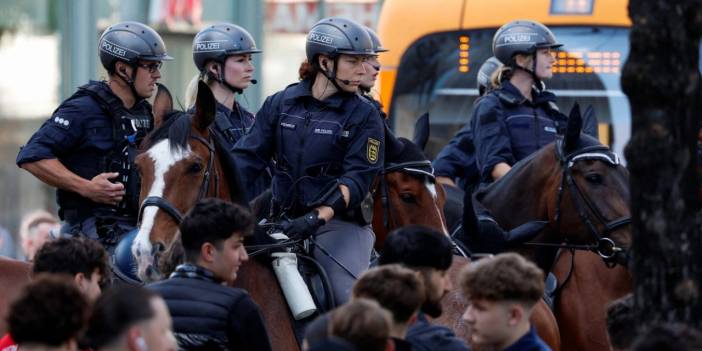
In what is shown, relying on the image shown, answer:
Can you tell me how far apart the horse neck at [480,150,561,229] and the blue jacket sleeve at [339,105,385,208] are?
121cm

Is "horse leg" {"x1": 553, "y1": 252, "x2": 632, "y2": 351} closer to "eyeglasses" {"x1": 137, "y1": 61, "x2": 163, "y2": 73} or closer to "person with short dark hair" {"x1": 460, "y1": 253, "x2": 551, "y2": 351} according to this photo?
"eyeglasses" {"x1": 137, "y1": 61, "x2": 163, "y2": 73}

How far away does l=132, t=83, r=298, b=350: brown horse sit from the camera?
287 inches

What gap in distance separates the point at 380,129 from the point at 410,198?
689mm

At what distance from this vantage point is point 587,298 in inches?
354

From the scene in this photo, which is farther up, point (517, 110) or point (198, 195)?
point (198, 195)

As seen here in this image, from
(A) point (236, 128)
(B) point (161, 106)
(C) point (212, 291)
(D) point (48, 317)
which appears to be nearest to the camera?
(D) point (48, 317)

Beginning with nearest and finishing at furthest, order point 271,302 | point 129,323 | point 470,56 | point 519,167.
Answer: point 129,323, point 271,302, point 519,167, point 470,56

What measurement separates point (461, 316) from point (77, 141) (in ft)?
8.30

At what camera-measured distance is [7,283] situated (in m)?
Result: 8.20

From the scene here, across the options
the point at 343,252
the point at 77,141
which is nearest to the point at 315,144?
the point at 343,252

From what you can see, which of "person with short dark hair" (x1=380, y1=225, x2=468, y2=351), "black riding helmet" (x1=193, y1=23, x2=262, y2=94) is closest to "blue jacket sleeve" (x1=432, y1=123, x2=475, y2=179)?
"black riding helmet" (x1=193, y1=23, x2=262, y2=94)

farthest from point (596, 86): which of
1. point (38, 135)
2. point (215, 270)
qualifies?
point (215, 270)

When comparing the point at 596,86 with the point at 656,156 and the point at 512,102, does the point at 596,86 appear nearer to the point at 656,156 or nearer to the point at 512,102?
the point at 512,102

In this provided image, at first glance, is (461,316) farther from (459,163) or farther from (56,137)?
(459,163)
